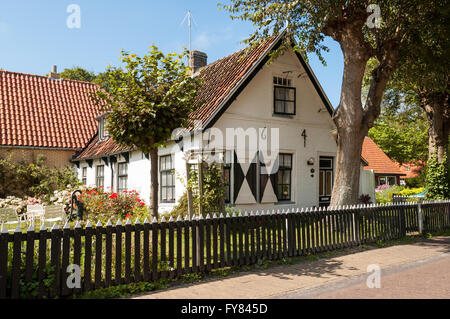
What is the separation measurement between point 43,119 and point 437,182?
19049mm

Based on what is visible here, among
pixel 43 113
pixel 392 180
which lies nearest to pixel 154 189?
pixel 43 113

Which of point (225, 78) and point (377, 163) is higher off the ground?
point (225, 78)

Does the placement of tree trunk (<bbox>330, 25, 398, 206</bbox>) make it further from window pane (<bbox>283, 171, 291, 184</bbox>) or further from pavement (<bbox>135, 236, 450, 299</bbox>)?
pavement (<bbox>135, 236, 450, 299</bbox>)

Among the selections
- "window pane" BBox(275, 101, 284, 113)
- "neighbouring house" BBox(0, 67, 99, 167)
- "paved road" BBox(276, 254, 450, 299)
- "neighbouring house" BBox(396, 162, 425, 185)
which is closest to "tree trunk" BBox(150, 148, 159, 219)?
"paved road" BBox(276, 254, 450, 299)

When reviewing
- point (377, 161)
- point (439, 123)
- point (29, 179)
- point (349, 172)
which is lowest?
point (29, 179)

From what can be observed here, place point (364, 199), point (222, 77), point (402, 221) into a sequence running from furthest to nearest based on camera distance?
point (364, 199)
point (222, 77)
point (402, 221)

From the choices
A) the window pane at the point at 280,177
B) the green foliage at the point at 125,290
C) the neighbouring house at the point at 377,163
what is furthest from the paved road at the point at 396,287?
the neighbouring house at the point at 377,163

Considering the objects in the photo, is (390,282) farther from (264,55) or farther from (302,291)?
(264,55)

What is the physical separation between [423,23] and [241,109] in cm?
680

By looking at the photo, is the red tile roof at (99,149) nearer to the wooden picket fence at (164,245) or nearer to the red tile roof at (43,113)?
the red tile roof at (43,113)

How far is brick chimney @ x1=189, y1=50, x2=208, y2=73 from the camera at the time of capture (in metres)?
18.9

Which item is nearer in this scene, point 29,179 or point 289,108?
point 289,108

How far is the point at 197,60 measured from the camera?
1905cm

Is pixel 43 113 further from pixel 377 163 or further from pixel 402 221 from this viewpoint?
pixel 377 163
